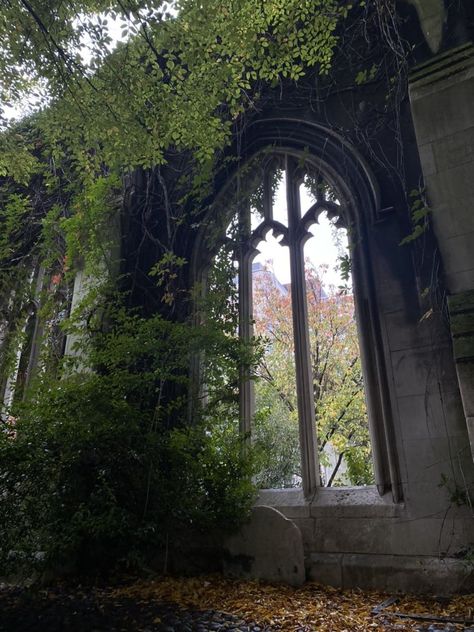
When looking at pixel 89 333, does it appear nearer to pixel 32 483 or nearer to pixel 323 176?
pixel 32 483

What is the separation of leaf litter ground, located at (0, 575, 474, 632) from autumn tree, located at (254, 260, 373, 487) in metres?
1.01

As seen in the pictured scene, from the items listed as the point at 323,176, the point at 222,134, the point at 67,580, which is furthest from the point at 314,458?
the point at 222,134

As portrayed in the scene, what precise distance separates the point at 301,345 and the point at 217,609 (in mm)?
2045

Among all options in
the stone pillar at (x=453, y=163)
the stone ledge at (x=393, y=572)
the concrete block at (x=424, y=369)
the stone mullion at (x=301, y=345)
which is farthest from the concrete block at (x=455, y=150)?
the stone ledge at (x=393, y=572)

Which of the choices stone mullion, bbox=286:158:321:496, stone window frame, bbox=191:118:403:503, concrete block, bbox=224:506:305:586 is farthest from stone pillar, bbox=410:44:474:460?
concrete block, bbox=224:506:305:586

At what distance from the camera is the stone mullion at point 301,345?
12.0ft

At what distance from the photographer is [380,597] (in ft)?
9.48

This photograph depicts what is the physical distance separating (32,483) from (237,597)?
4.63ft

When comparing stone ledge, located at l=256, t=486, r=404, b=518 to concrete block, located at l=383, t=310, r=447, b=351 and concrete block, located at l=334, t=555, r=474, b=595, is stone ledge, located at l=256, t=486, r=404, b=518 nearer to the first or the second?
concrete block, located at l=334, t=555, r=474, b=595

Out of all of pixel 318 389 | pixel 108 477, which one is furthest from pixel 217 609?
pixel 318 389

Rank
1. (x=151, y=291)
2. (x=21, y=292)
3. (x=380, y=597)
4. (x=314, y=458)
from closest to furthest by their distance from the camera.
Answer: (x=380, y=597)
(x=314, y=458)
(x=151, y=291)
(x=21, y=292)

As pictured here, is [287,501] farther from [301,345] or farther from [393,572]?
[301,345]

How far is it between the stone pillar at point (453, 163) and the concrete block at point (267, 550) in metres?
1.53

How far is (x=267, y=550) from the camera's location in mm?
3230
